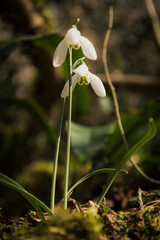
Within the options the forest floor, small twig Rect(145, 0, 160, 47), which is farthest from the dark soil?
small twig Rect(145, 0, 160, 47)

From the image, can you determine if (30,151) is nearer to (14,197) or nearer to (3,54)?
(14,197)

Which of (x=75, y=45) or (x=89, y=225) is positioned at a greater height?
(x=75, y=45)

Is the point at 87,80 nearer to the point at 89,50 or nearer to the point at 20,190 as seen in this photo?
the point at 89,50

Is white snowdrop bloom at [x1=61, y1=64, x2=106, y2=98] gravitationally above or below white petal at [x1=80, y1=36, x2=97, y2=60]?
below

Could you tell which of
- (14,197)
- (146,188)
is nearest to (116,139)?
(146,188)

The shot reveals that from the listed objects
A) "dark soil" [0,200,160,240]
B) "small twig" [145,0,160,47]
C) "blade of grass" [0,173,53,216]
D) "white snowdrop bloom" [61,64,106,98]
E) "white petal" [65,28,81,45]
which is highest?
"small twig" [145,0,160,47]

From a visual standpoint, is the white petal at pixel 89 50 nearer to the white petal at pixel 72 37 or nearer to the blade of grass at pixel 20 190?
the white petal at pixel 72 37

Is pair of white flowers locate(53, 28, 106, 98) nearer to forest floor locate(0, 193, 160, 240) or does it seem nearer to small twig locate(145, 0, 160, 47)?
forest floor locate(0, 193, 160, 240)

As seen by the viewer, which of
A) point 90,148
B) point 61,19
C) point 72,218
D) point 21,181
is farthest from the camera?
point 61,19

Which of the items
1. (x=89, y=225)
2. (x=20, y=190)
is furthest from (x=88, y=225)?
(x=20, y=190)
